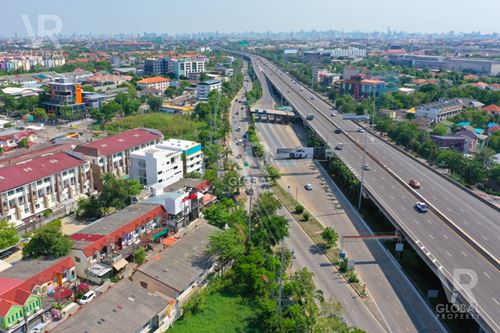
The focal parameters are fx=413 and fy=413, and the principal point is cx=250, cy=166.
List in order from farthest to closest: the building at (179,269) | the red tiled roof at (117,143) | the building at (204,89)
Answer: the building at (204,89)
the red tiled roof at (117,143)
the building at (179,269)

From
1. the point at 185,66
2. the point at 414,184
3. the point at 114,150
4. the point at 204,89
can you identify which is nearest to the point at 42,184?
the point at 114,150

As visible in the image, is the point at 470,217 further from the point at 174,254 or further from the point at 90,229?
the point at 90,229

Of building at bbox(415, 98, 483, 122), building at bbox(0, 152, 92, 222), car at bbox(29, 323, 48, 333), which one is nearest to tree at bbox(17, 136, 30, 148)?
building at bbox(0, 152, 92, 222)

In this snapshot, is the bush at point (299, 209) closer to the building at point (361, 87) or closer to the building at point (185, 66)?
the building at point (361, 87)

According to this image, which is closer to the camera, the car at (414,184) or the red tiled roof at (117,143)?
the car at (414,184)

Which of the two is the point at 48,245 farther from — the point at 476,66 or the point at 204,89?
the point at 476,66

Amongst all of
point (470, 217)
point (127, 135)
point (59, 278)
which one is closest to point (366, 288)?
point (470, 217)

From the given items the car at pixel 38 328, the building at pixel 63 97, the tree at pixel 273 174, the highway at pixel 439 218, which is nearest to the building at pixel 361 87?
the highway at pixel 439 218
